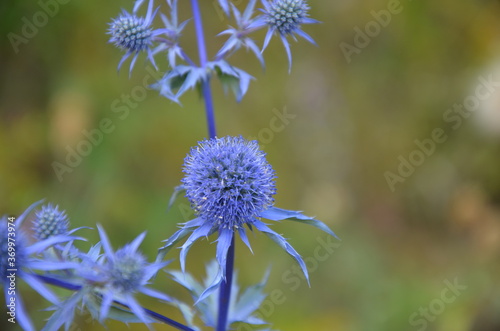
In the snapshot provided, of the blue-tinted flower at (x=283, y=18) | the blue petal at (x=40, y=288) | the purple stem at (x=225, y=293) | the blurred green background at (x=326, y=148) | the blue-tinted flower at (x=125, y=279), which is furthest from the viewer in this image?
the blurred green background at (x=326, y=148)

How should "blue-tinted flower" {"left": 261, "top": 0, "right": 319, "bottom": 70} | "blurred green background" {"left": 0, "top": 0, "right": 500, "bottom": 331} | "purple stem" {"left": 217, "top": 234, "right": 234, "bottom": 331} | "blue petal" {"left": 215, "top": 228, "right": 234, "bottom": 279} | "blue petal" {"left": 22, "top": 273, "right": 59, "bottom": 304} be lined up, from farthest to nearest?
"blurred green background" {"left": 0, "top": 0, "right": 500, "bottom": 331} → "blue-tinted flower" {"left": 261, "top": 0, "right": 319, "bottom": 70} → "purple stem" {"left": 217, "top": 234, "right": 234, "bottom": 331} → "blue petal" {"left": 215, "top": 228, "right": 234, "bottom": 279} → "blue petal" {"left": 22, "top": 273, "right": 59, "bottom": 304}

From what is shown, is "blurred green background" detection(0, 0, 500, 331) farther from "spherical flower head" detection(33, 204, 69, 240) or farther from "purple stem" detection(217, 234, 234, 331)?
"spherical flower head" detection(33, 204, 69, 240)

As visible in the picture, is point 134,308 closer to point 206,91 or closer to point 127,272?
point 127,272

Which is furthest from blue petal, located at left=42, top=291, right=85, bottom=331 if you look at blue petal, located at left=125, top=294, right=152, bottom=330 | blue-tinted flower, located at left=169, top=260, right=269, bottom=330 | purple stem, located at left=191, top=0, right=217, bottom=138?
purple stem, located at left=191, top=0, right=217, bottom=138

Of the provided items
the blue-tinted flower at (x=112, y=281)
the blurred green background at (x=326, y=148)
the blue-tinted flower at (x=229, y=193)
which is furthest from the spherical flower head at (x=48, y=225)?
the blurred green background at (x=326, y=148)

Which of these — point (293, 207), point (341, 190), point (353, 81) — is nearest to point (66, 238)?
point (293, 207)

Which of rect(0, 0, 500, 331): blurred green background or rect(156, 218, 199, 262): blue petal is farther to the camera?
rect(0, 0, 500, 331): blurred green background

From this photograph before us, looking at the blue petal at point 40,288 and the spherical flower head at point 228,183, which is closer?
the blue petal at point 40,288

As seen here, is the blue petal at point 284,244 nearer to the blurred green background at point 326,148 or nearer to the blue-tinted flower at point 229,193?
the blue-tinted flower at point 229,193
